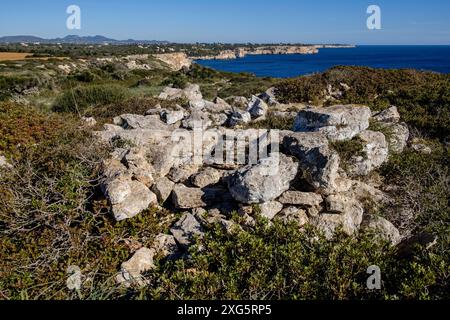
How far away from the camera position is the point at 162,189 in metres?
5.61

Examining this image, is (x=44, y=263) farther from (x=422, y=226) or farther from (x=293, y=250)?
(x=422, y=226)

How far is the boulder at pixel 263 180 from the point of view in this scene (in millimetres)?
5113

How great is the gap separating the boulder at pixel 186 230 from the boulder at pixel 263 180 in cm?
71

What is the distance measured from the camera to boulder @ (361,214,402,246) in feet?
17.1

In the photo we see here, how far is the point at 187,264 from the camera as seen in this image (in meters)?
4.51

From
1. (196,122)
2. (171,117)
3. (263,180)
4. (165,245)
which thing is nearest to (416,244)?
(263,180)

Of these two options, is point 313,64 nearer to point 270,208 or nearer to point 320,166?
point 320,166

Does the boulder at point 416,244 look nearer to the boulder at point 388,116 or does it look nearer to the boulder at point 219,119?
the boulder at point 388,116

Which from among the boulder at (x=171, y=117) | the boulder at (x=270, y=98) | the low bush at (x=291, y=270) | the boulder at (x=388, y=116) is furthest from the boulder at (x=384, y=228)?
the boulder at (x=270, y=98)

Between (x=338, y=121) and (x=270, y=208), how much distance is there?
3583mm

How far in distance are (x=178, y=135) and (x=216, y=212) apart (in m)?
2.52

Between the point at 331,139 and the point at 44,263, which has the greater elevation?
the point at 331,139

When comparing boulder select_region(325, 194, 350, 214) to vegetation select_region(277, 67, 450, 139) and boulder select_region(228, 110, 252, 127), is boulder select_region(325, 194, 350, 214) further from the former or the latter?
vegetation select_region(277, 67, 450, 139)
